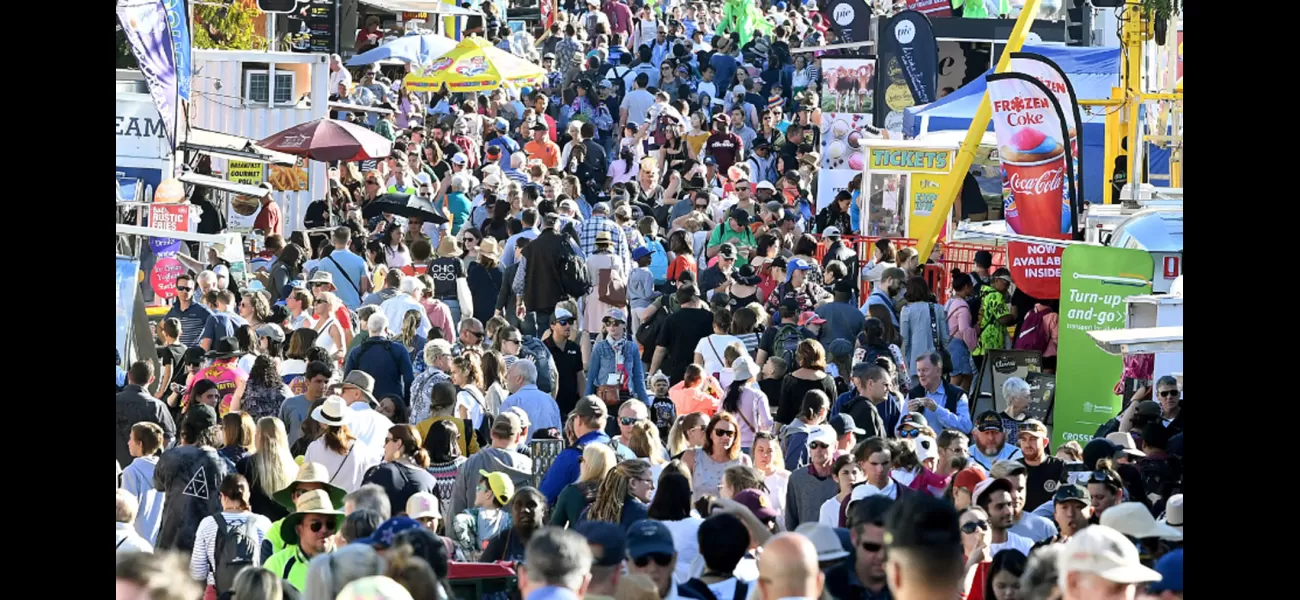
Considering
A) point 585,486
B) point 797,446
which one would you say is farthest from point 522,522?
point 797,446

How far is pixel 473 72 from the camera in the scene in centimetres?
2981

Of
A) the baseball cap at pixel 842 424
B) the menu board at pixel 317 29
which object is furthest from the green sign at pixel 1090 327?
the menu board at pixel 317 29

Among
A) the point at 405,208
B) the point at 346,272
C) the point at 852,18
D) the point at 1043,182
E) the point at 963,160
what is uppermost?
the point at 852,18

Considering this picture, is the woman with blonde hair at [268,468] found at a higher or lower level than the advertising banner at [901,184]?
lower

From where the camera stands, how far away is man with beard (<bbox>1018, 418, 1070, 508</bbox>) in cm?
1132

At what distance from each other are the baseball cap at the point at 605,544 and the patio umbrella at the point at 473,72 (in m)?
22.3

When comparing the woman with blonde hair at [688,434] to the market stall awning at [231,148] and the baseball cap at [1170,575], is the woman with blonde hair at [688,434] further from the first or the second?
the market stall awning at [231,148]

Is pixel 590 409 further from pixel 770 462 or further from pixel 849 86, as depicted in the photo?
pixel 849 86

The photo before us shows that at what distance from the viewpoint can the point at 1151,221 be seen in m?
15.6

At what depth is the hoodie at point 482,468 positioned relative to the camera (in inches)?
422

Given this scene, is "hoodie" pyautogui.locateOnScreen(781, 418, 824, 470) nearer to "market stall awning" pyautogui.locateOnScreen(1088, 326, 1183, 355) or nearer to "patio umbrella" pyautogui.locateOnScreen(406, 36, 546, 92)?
"market stall awning" pyautogui.locateOnScreen(1088, 326, 1183, 355)

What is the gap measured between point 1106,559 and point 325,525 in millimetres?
3557

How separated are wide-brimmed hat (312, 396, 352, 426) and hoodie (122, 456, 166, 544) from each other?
1.02 metres
